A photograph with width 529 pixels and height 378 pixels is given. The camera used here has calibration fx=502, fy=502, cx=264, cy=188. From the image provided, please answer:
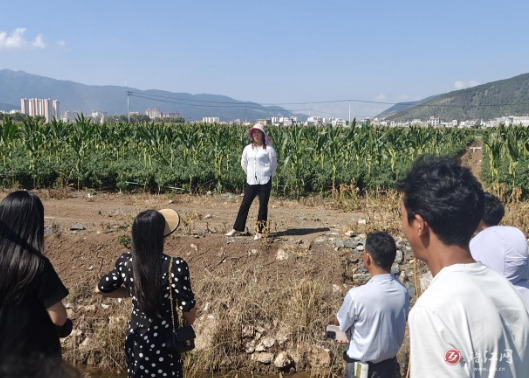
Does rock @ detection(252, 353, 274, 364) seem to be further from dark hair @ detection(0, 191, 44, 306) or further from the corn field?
the corn field

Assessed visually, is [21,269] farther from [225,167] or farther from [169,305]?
[225,167]

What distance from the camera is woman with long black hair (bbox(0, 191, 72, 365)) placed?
8.13 ft

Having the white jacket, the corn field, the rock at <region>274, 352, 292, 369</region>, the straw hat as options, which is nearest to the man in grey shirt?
the straw hat

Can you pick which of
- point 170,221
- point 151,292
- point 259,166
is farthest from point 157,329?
point 259,166

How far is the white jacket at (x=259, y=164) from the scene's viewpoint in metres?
7.53

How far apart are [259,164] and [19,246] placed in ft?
17.1

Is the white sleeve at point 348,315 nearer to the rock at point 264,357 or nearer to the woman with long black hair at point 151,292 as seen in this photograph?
the woman with long black hair at point 151,292

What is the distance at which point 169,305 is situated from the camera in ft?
10.2

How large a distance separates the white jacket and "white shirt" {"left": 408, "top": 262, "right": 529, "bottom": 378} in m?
5.91

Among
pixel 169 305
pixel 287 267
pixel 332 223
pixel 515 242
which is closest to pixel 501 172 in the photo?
pixel 332 223

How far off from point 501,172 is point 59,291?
534 inches

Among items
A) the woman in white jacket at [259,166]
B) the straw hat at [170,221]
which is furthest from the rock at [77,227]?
the straw hat at [170,221]

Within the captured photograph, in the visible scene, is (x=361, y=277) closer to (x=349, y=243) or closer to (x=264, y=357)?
(x=349, y=243)

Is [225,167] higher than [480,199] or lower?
lower
